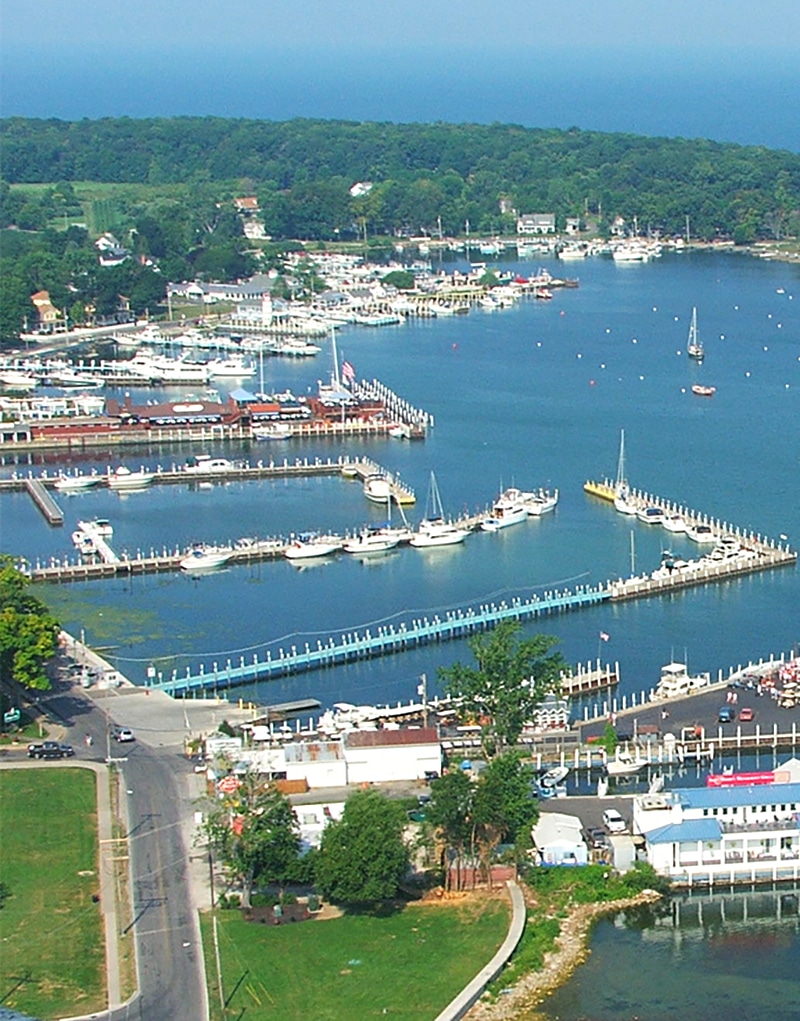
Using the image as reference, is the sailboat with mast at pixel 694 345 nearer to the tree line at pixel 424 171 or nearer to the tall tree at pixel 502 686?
the tree line at pixel 424 171

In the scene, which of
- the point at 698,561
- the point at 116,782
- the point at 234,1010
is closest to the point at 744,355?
the point at 698,561

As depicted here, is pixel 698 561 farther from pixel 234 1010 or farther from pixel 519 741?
pixel 234 1010

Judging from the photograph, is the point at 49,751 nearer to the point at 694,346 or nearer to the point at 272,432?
the point at 272,432

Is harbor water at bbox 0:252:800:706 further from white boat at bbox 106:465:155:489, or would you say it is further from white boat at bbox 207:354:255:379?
white boat at bbox 207:354:255:379

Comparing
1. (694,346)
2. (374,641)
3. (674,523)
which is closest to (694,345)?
(694,346)

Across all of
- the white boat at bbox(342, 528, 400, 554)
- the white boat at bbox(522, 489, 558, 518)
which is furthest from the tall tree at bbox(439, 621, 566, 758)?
the white boat at bbox(522, 489, 558, 518)

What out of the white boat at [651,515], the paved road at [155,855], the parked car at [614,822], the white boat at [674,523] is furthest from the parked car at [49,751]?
the white boat at [651,515]
